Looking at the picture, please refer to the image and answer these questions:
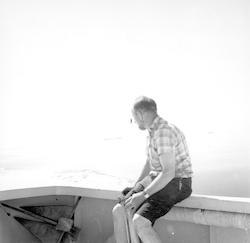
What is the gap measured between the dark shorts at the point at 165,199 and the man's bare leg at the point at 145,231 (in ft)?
0.08

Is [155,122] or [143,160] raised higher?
[155,122]

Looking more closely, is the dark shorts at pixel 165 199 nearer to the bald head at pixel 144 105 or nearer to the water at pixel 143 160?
the bald head at pixel 144 105

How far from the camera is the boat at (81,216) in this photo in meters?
1.55

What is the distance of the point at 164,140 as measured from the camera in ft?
4.73

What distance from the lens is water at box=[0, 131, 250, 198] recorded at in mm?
12164

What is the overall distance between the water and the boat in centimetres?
847

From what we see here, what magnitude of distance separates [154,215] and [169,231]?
0.40 m

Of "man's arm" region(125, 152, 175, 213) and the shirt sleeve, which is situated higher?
the shirt sleeve

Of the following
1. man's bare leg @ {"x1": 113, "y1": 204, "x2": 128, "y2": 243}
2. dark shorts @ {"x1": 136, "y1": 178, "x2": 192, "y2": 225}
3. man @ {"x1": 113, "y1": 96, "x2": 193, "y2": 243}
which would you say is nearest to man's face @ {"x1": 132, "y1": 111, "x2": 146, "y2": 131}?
man @ {"x1": 113, "y1": 96, "x2": 193, "y2": 243}

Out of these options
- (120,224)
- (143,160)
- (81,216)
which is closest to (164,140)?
(120,224)

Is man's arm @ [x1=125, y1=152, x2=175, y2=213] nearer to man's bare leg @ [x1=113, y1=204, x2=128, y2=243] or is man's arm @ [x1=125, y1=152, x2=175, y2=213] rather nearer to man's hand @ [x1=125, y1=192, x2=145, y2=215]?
man's hand @ [x1=125, y1=192, x2=145, y2=215]

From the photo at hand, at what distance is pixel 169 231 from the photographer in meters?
1.76

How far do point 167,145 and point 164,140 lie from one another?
0.03 metres

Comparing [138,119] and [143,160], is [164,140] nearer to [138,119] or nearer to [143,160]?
[138,119]
